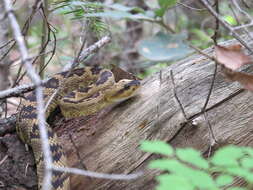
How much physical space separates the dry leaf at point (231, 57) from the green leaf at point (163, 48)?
0.21 m

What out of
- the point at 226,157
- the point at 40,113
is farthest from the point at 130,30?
the point at 226,157

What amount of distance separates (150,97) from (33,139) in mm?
1415

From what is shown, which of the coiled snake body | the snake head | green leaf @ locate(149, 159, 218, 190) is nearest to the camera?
green leaf @ locate(149, 159, 218, 190)

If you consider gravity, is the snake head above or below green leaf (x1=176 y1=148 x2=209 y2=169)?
below

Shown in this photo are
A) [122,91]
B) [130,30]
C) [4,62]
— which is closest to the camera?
[122,91]

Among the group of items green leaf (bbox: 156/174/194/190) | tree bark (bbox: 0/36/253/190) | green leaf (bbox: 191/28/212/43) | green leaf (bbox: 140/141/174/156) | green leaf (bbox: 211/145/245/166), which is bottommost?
green leaf (bbox: 191/28/212/43)

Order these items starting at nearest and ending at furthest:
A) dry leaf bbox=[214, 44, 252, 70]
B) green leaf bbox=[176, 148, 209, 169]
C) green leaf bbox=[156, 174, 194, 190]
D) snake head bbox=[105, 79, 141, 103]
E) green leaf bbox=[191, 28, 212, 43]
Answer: green leaf bbox=[156, 174, 194, 190], green leaf bbox=[176, 148, 209, 169], dry leaf bbox=[214, 44, 252, 70], snake head bbox=[105, 79, 141, 103], green leaf bbox=[191, 28, 212, 43]

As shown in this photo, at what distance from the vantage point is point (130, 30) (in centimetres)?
945

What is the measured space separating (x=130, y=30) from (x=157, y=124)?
19.1 feet

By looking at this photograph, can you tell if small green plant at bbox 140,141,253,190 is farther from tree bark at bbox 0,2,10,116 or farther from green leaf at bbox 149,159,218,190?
tree bark at bbox 0,2,10,116

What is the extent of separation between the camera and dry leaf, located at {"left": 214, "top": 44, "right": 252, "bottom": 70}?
Answer: 283 centimetres

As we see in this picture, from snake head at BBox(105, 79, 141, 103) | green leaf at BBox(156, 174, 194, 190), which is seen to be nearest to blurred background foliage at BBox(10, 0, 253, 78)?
snake head at BBox(105, 79, 141, 103)

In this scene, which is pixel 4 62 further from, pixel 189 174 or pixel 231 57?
pixel 189 174

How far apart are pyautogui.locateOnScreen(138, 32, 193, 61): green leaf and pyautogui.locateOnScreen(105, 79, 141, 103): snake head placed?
1364 millimetres
